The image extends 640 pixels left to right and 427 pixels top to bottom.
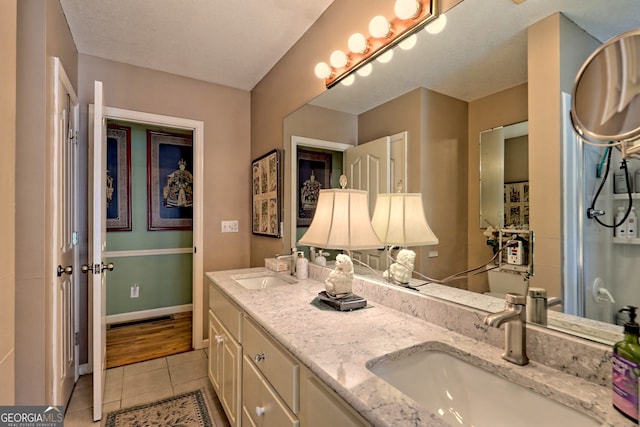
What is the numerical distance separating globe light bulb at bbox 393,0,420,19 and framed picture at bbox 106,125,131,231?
3.39 m

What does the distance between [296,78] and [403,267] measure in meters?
1.62

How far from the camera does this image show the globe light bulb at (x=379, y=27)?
1.39 metres

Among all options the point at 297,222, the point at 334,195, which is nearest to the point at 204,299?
the point at 297,222

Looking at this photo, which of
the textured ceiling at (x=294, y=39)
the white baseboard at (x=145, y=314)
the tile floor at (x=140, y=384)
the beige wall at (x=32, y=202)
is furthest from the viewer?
the white baseboard at (x=145, y=314)

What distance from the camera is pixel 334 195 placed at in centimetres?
134

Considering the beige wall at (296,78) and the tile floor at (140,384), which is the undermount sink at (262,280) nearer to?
the beige wall at (296,78)

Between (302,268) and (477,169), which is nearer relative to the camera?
(477,169)

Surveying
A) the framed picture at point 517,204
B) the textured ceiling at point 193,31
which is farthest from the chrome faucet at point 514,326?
the textured ceiling at point 193,31

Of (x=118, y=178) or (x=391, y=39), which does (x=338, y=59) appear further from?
(x=118, y=178)

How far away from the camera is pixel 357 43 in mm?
1568

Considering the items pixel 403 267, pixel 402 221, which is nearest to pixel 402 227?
pixel 402 221

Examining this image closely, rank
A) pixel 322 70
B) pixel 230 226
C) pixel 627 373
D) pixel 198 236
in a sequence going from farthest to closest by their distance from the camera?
pixel 230 226 → pixel 198 236 → pixel 322 70 → pixel 627 373

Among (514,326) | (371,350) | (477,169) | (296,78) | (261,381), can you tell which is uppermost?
(296,78)

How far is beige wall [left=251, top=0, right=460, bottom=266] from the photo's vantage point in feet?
5.39
